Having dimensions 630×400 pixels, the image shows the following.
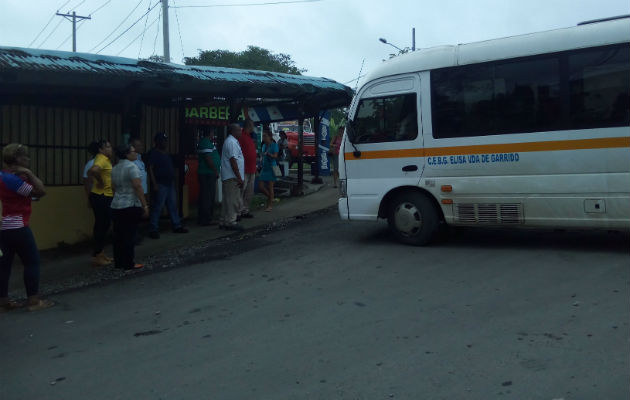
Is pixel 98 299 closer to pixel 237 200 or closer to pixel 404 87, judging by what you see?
pixel 237 200

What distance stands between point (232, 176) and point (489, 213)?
450cm

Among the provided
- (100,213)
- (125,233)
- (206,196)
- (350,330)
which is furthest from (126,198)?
(350,330)

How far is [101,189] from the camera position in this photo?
8281 millimetres

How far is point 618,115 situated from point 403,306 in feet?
12.0

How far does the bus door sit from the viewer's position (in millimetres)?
8367

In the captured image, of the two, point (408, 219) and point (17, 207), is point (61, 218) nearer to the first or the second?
point (17, 207)

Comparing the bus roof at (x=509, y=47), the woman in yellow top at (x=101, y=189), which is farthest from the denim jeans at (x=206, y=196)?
the bus roof at (x=509, y=47)

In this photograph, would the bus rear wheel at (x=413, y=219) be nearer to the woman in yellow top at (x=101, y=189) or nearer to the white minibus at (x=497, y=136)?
the white minibus at (x=497, y=136)

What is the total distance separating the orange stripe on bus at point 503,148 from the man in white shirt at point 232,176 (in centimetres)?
240

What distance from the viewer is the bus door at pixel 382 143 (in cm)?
837

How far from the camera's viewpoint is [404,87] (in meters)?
8.44

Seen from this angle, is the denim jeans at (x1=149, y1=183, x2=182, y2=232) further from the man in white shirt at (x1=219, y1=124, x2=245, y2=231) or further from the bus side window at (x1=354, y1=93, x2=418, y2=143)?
the bus side window at (x1=354, y1=93, x2=418, y2=143)

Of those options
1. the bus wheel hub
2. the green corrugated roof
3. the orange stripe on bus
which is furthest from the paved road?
the green corrugated roof

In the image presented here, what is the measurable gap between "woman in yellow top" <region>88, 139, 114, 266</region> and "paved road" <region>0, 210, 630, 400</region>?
101 cm
